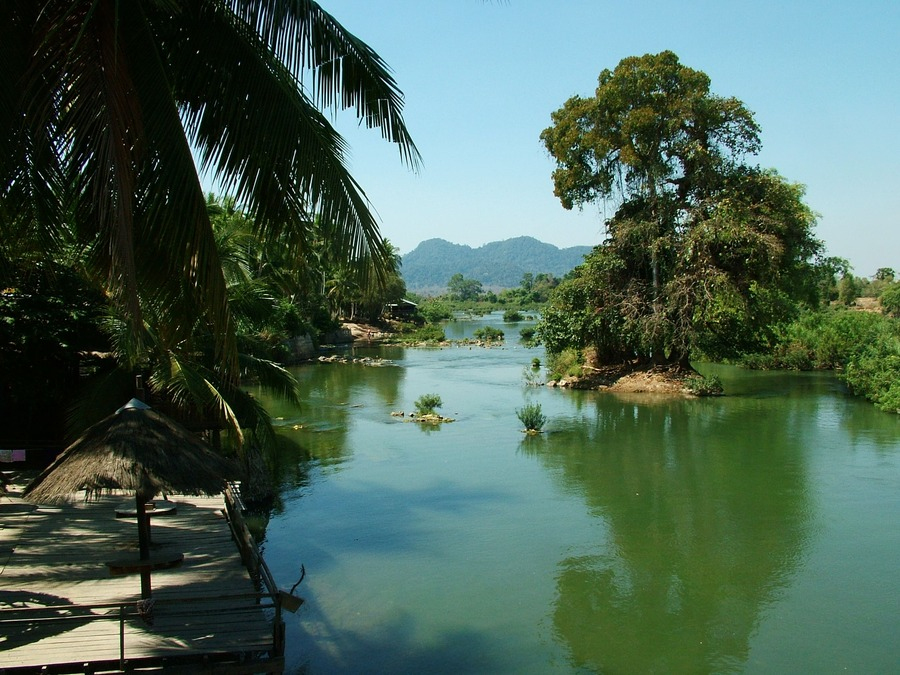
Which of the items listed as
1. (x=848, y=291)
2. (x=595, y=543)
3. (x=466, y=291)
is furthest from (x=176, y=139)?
(x=466, y=291)

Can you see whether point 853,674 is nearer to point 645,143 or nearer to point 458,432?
point 458,432

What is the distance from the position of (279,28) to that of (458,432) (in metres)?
15.2

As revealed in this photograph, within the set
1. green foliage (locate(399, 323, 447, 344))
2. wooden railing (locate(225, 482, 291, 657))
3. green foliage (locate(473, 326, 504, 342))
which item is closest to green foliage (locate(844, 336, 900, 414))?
wooden railing (locate(225, 482, 291, 657))

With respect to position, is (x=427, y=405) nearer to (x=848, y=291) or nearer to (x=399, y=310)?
(x=399, y=310)

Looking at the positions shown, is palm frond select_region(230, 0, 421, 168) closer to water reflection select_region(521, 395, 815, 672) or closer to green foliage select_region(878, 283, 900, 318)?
water reflection select_region(521, 395, 815, 672)

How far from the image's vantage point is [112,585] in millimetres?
7168

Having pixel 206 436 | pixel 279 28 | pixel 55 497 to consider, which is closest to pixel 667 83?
pixel 206 436

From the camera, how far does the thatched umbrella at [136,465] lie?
20.9ft

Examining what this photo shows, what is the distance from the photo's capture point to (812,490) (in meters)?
14.7

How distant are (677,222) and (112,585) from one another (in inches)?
961

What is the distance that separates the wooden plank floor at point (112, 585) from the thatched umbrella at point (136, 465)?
0.50 m

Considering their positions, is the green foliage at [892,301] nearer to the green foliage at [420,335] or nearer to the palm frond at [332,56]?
the green foliage at [420,335]

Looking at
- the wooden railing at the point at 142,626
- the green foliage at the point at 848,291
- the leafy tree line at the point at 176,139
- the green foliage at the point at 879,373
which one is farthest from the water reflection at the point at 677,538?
the green foliage at the point at 848,291

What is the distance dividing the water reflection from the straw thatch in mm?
4686
